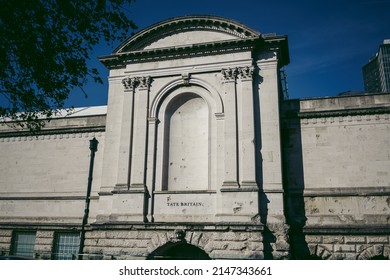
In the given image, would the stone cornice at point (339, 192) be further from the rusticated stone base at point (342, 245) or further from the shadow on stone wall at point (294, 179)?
the rusticated stone base at point (342, 245)

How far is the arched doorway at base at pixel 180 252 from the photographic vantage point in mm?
19453

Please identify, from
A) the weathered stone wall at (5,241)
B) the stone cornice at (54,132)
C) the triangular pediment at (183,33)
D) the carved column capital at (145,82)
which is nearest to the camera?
the triangular pediment at (183,33)

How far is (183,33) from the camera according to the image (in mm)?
23031

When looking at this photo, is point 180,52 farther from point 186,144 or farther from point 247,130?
point 247,130

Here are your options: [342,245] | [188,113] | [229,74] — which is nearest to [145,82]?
[188,113]

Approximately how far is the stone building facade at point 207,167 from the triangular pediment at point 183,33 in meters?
0.06

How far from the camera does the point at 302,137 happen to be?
2116cm

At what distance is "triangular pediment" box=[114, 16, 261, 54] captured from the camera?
22.1m

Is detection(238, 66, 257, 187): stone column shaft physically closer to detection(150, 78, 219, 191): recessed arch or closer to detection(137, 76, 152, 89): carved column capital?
detection(150, 78, 219, 191): recessed arch

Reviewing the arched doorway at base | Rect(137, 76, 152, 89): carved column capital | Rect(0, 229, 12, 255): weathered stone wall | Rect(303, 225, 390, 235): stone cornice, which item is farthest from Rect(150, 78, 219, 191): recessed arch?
Rect(0, 229, 12, 255): weathered stone wall

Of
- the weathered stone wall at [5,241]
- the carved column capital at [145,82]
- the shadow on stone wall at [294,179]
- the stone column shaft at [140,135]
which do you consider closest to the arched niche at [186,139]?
the stone column shaft at [140,135]

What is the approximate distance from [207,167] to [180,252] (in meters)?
4.79

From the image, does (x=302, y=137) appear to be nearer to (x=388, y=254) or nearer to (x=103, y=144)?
(x=388, y=254)
